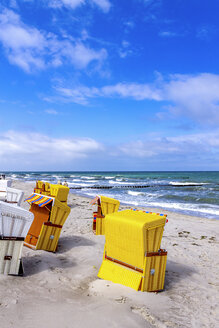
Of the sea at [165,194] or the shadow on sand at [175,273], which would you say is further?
the sea at [165,194]

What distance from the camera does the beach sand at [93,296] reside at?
4.21 m

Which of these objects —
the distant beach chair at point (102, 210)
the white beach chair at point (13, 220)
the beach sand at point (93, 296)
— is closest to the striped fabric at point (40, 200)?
the beach sand at point (93, 296)

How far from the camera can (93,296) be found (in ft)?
17.2

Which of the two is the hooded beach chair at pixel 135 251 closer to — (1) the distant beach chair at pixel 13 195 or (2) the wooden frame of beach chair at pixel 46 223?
(2) the wooden frame of beach chair at pixel 46 223

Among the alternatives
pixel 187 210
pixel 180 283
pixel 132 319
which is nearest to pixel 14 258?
pixel 132 319

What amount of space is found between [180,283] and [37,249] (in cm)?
435

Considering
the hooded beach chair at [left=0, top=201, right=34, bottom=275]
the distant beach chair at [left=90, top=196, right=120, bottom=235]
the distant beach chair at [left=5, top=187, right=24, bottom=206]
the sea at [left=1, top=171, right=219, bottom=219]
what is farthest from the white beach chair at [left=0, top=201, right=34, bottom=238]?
the sea at [left=1, top=171, right=219, bottom=219]

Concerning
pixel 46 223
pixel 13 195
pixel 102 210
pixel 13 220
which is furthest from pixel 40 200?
pixel 102 210

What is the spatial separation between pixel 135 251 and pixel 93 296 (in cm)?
128

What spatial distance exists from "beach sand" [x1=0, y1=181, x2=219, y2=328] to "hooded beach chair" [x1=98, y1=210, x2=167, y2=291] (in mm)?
236

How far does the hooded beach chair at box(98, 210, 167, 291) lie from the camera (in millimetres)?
5566

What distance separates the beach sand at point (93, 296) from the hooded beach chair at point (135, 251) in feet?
0.77

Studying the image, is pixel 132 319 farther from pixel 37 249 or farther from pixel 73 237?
pixel 73 237

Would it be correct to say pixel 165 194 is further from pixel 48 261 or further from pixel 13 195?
pixel 48 261
